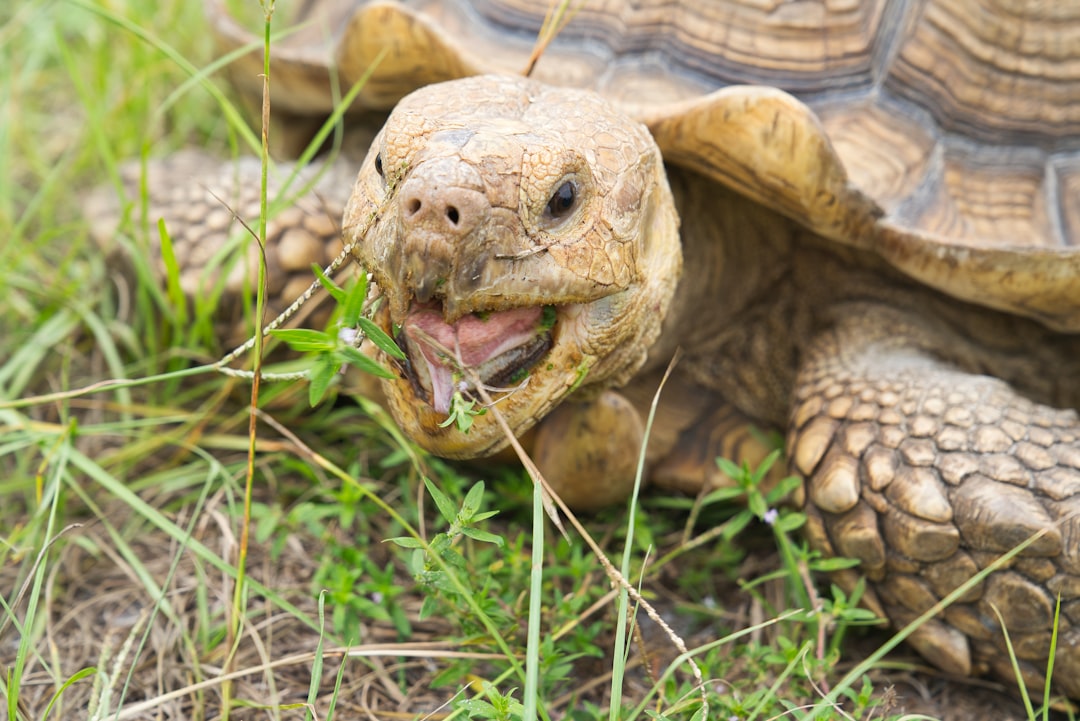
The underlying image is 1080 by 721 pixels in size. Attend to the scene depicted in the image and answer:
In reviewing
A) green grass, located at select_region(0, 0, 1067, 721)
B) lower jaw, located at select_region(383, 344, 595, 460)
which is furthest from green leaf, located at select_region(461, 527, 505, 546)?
lower jaw, located at select_region(383, 344, 595, 460)

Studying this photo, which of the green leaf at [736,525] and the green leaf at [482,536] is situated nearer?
the green leaf at [482,536]

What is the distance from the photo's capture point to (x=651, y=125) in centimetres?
207

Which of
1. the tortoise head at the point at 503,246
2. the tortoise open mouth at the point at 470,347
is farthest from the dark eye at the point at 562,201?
the tortoise open mouth at the point at 470,347

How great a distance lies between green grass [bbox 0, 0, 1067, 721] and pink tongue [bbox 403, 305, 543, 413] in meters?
0.17

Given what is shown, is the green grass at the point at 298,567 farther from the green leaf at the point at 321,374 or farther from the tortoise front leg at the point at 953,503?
the green leaf at the point at 321,374

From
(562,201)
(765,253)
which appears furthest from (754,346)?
(562,201)

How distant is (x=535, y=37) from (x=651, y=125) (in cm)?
46

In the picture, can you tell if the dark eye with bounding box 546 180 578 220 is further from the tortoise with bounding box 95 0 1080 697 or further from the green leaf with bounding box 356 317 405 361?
the green leaf with bounding box 356 317 405 361

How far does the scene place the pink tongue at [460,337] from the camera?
1.61 metres

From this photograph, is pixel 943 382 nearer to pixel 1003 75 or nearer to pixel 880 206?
pixel 880 206

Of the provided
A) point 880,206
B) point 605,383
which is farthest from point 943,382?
point 605,383

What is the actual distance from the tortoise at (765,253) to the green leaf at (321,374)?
16 centimetres

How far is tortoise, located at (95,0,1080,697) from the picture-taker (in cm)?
162

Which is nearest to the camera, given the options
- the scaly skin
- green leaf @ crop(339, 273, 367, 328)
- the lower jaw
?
green leaf @ crop(339, 273, 367, 328)
